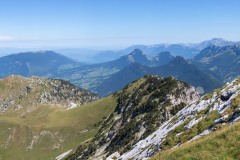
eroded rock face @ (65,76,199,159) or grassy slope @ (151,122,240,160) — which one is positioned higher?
grassy slope @ (151,122,240,160)

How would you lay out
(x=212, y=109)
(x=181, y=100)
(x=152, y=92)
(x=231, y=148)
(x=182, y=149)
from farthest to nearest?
(x=152, y=92)
(x=181, y=100)
(x=212, y=109)
(x=182, y=149)
(x=231, y=148)

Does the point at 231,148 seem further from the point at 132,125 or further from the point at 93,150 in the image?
the point at 93,150

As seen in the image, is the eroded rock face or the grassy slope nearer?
the grassy slope

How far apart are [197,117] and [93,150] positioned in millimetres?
121570

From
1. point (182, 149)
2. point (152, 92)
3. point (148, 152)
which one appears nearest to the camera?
point (182, 149)

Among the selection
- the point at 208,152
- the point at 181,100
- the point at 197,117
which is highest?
the point at 208,152

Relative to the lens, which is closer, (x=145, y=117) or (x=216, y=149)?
(x=216, y=149)

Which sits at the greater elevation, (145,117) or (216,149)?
(216,149)

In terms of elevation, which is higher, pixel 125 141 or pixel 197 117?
pixel 197 117

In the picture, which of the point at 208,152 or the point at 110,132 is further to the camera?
the point at 110,132

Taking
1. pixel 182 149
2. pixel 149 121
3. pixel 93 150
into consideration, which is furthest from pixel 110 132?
pixel 182 149

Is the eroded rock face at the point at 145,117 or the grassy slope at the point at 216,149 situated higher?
the grassy slope at the point at 216,149

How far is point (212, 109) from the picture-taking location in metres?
53.4

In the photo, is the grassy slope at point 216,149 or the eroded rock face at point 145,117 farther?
the eroded rock face at point 145,117
